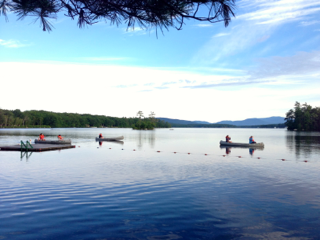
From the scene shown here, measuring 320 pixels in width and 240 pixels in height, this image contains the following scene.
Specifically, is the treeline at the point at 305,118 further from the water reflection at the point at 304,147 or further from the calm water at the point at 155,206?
the calm water at the point at 155,206

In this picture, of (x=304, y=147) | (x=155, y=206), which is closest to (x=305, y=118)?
(x=304, y=147)

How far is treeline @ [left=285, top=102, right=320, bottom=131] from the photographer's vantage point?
468ft

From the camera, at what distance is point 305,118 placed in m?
144

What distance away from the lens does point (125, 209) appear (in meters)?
9.70

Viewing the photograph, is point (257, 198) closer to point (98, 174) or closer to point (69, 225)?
point (69, 225)

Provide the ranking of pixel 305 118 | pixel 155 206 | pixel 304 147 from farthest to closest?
pixel 305 118 < pixel 304 147 < pixel 155 206

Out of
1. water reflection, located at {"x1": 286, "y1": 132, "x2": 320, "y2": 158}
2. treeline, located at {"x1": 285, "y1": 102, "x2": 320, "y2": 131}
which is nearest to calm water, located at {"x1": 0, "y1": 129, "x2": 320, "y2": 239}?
water reflection, located at {"x1": 286, "y1": 132, "x2": 320, "y2": 158}

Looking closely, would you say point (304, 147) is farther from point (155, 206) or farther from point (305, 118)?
point (305, 118)

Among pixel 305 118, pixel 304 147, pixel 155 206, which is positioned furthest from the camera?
pixel 305 118

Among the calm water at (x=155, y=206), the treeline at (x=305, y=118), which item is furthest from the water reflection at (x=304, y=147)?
the treeline at (x=305, y=118)

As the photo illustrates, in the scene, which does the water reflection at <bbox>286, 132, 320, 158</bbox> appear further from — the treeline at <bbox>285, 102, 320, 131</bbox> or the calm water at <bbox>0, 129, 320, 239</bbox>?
the treeline at <bbox>285, 102, 320, 131</bbox>

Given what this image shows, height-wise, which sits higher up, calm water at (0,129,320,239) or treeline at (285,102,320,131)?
treeline at (285,102,320,131)

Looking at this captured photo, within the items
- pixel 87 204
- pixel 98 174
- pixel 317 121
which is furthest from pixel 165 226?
pixel 317 121

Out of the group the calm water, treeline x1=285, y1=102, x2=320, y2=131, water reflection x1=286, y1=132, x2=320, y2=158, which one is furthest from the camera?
Result: treeline x1=285, y1=102, x2=320, y2=131
